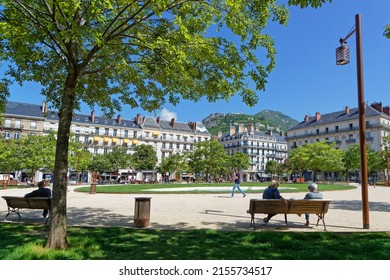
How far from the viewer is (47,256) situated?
4.98 metres

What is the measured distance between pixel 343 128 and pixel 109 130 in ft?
179

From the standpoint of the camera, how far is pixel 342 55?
8492mm

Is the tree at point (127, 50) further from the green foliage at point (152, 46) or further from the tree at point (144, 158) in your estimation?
the tree at point (144, 158)

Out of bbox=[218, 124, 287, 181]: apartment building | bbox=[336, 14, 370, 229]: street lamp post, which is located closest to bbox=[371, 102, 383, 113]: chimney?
bbox=[218, 124, 287, 181]: apartment building

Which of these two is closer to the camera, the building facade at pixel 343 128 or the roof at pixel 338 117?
the building facade at pixel 343 128

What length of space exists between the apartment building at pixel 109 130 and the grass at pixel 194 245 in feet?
192

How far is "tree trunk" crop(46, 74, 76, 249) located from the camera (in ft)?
18.7

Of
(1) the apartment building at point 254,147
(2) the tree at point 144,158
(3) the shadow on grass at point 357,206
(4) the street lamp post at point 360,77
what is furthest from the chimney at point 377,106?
(4) the street lamp post at point 360,77

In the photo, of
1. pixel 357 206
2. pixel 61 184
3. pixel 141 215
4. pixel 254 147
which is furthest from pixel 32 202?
pixel 254 147

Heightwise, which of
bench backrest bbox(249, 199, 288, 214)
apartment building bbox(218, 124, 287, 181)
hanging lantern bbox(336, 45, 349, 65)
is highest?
apartment building bbox(218, 124, 287, 181)

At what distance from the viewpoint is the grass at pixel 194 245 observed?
198 inches

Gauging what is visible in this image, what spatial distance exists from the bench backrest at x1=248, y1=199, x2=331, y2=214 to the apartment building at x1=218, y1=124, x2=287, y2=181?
273 ft

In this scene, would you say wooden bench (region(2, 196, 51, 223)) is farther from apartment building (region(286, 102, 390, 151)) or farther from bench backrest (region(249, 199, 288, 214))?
apartment building (region(286, 102, 390, 151))
